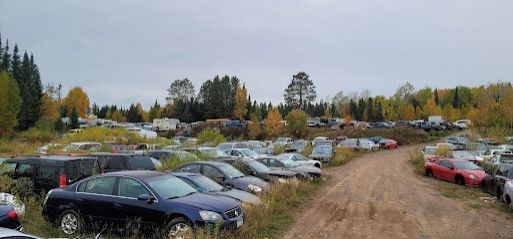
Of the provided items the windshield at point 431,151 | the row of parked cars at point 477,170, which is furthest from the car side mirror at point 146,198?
the windshield at point 431,151

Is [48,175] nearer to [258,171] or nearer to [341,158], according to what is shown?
[258,171]

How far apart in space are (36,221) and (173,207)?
4.34 meters

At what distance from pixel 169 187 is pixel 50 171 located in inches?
188

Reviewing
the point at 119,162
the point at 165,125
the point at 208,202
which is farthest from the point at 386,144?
the point at 165,125

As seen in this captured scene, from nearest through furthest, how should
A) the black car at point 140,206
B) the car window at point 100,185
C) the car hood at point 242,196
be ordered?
the black car at point 140,206
the car window at point 100,185
the car hood at point 242,196

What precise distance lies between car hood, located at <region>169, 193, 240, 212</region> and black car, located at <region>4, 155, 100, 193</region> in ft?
15.5

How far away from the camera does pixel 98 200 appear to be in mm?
9547

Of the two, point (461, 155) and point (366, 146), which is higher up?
point (461, 155)

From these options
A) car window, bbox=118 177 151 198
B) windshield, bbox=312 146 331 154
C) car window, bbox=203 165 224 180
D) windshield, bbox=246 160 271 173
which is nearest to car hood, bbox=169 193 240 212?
car window, bbox=118 177 151 198

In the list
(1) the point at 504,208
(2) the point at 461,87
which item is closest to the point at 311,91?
(2) the point at 461,87

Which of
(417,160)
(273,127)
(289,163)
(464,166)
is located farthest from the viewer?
(273,127)

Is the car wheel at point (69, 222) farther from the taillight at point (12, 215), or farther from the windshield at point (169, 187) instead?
the windshield at point (169, 187)

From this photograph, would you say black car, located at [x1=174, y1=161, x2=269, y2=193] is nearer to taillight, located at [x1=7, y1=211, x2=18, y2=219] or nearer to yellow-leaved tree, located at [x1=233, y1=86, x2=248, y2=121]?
taillight, located at [x1=7, y1=211, x2=18, y2=219]

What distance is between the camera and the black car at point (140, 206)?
8.71 m
